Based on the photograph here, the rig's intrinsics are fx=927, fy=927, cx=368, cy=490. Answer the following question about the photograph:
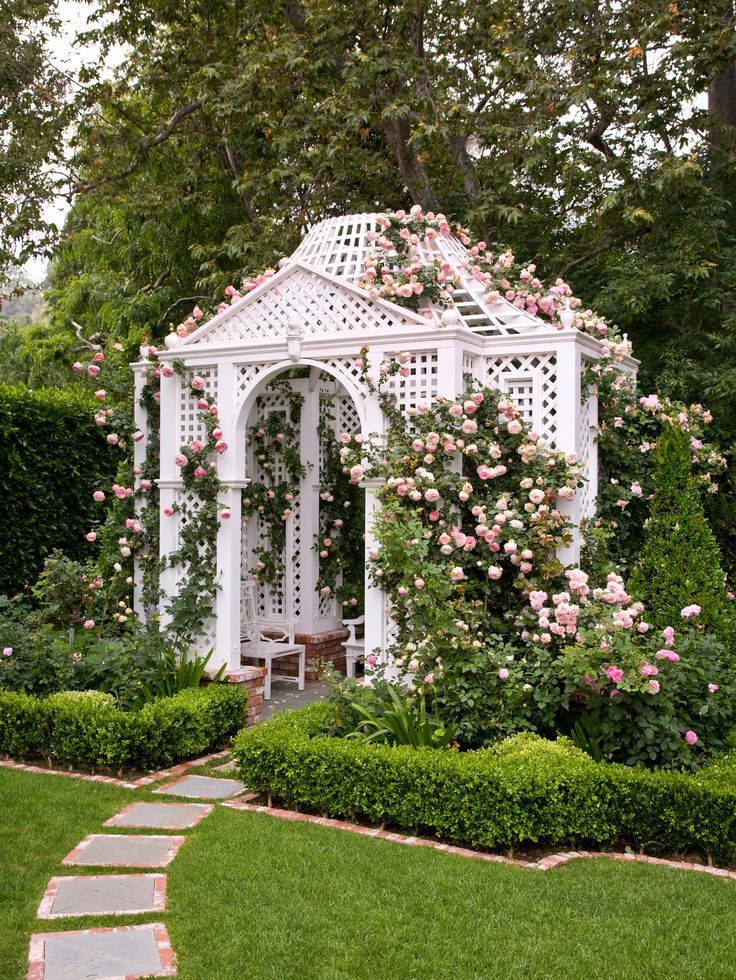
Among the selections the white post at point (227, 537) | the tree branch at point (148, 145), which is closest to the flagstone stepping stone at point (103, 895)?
the white post at point (227, 537)

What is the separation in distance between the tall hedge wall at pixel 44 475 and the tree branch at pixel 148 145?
3315mm

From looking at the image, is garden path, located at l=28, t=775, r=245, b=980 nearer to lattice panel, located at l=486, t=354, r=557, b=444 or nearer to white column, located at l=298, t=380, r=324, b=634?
lattice panel, located at l=486, t=354, r=557, b=444

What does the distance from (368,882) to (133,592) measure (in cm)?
415

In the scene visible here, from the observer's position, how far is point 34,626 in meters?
7.36

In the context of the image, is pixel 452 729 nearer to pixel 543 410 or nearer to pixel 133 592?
pixel 543 410

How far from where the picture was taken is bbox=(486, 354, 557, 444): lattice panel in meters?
6.43

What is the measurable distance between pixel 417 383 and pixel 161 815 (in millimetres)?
3217

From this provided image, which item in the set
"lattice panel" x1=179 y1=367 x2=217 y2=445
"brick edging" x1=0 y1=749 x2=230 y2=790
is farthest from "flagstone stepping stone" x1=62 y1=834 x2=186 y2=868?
"lattice panel" x1=179 y1=367 x2=217 y2=445

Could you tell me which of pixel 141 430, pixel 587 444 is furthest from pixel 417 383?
pixel 141 430

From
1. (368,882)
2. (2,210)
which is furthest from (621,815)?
(2,210)

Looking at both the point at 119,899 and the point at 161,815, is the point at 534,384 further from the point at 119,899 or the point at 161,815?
the point at 119,899

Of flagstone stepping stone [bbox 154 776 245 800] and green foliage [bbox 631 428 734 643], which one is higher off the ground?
green foliage [bbox 631 428 734 643]

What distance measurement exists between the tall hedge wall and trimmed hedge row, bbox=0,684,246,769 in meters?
2.85

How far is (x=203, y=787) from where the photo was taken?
19.1ft
